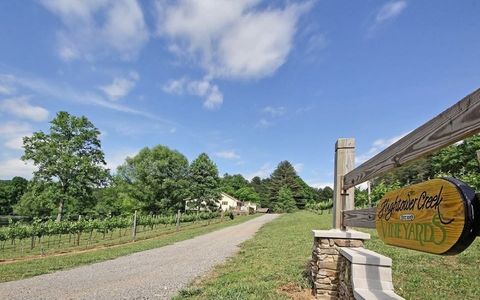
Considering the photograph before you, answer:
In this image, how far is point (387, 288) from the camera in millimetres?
2703

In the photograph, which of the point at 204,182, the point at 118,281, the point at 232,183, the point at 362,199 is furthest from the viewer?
the point at 232,183

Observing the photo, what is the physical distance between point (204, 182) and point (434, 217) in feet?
159

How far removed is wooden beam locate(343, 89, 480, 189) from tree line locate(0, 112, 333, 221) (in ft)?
116

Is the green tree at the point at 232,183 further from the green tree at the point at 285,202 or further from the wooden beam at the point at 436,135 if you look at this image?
the wooden beam at the point at 436,135

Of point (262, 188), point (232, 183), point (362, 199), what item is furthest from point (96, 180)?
point (262, 188)

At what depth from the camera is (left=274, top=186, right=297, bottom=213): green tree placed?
249 ft

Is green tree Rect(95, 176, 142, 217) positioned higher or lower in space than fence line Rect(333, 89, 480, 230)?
lower

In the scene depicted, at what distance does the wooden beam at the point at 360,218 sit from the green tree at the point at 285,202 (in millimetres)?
72414

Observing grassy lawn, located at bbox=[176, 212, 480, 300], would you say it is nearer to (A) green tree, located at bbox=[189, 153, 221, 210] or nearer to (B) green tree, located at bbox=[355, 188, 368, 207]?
(B) green tree, located at bbox=[355, 188, 368, 207]

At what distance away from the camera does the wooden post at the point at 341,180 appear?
4.28 m

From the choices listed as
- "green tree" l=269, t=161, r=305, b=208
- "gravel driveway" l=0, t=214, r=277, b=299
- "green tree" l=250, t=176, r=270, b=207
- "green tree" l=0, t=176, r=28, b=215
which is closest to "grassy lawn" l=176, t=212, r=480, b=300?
"gravel driveway" l=0, t=214, r=277, b=299

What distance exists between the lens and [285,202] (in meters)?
76.8

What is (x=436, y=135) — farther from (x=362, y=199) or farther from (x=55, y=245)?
(x=55, y=245)

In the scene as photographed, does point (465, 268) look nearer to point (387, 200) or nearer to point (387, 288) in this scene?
point (387, 288)
